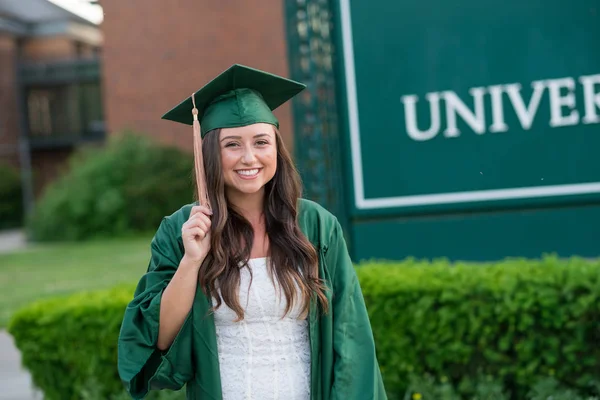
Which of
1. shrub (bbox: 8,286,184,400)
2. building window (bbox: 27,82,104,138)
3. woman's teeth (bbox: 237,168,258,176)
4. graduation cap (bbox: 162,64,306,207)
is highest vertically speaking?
building window (bbox: 27,82,104,138)

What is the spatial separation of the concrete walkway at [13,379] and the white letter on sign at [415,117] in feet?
9.63

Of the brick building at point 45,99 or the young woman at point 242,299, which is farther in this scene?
the brick building at point 45,99

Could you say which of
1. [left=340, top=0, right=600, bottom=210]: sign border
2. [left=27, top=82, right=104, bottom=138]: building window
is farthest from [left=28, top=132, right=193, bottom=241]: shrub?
[left=340, top=0, right=600, bottom=210]: sign border

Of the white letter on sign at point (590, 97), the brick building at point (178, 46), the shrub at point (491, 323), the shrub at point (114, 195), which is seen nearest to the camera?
the shrub at point (491, 323)

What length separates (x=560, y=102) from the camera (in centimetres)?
436

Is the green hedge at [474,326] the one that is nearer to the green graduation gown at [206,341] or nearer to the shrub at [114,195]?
the green graduation gown at [206,341]

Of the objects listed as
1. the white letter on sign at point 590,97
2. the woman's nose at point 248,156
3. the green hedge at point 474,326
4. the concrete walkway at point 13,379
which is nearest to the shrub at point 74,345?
the green hedge at point 474,326

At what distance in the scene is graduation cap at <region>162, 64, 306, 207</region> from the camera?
2.13 meters

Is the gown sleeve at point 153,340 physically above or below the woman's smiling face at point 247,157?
below

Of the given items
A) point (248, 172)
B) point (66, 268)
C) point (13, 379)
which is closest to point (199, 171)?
point (248, 172)

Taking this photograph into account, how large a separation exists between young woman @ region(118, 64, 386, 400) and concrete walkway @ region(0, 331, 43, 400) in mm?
3325

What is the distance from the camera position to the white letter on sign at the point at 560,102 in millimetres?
4324

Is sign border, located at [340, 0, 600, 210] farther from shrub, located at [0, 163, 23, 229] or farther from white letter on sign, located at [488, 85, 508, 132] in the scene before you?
shrub, located at [0, 163, 23, 229]

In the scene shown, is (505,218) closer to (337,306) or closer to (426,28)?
(426,28)
